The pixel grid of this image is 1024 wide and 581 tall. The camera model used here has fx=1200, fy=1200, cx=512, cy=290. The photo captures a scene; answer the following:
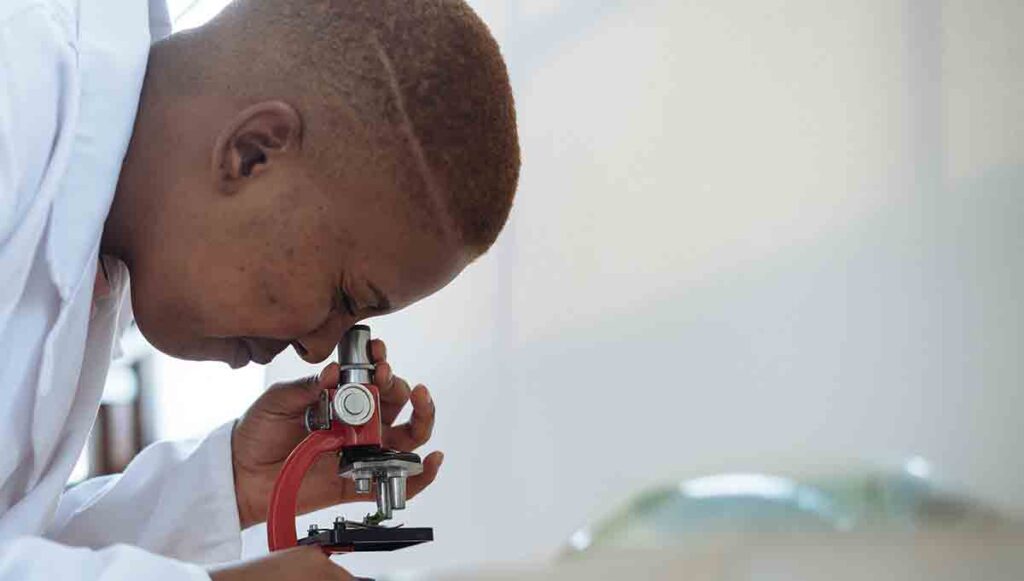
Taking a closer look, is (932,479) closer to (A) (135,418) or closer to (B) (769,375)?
(B) (769,375)

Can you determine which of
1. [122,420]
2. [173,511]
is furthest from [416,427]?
[122,420]

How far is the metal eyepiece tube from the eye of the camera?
859 millimetres

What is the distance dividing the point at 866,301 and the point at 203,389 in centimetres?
147

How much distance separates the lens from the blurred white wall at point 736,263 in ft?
2.18

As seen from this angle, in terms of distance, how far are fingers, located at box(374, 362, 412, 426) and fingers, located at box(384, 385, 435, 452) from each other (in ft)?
0.04

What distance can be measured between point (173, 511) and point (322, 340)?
0.25 metres

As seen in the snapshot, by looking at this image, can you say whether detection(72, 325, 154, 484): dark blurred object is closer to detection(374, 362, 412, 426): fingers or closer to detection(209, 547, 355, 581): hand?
detection(374, 362, 412, 426): fingers

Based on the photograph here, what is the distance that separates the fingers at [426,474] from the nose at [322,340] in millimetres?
115

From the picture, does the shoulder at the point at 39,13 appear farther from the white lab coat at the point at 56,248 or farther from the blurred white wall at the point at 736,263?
the blurred white wall at the point at 736,263

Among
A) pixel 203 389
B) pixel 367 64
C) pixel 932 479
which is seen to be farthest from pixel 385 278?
pixel 203 389

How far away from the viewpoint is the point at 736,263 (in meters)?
0.81

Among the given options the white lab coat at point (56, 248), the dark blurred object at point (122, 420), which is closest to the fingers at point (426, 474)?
the white lab coat at point (56, 248)

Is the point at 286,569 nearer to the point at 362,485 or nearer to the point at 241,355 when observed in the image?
the point at 362,485

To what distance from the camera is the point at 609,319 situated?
0.92m
